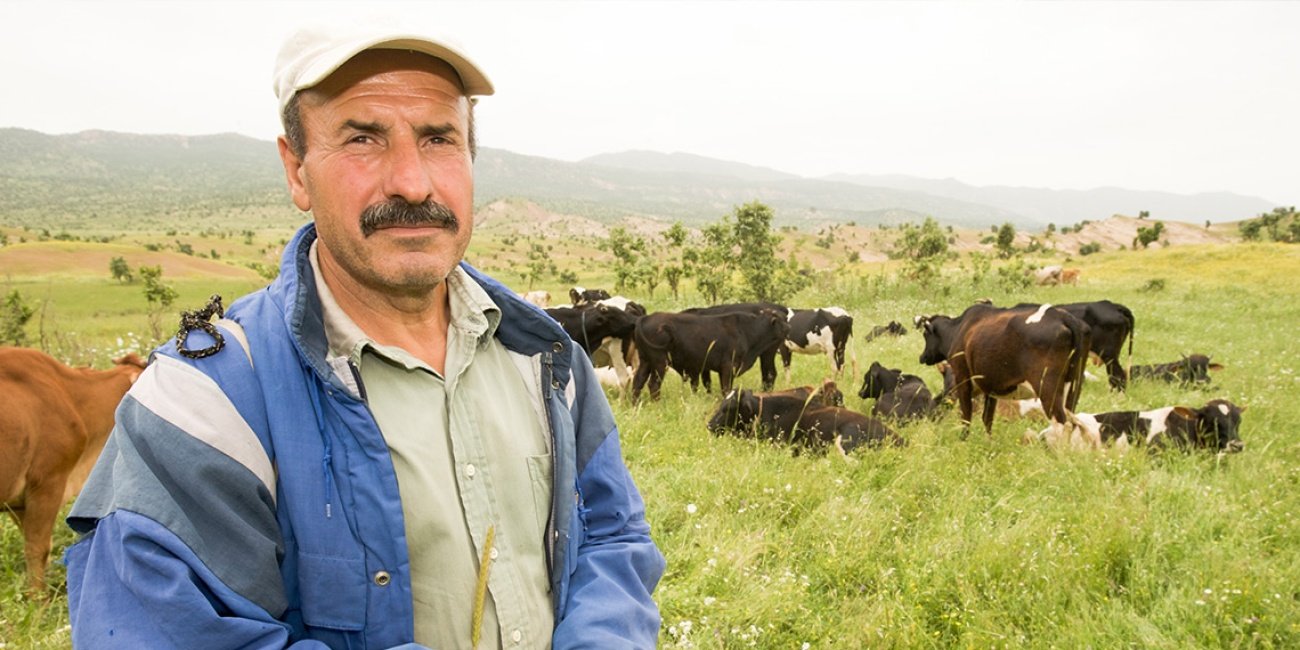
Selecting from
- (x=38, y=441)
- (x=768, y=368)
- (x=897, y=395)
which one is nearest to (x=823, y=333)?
(x=768, y=368)

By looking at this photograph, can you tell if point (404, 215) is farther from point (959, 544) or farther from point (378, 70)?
point (959, 544)

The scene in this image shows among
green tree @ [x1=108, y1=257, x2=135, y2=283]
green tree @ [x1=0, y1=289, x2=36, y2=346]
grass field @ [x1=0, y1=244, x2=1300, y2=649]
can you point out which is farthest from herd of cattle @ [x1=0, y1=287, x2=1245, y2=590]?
green tree @ [x1=108, y1=257, x2=135, y2=283]

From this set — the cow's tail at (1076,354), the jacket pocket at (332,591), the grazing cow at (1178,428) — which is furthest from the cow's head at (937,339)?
the jacket pocket at (332,591)

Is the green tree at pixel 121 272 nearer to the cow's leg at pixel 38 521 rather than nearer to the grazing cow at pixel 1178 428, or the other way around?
the cow's leg at pixel 38 521

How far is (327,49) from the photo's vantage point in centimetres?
159

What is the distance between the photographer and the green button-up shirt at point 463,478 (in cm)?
159

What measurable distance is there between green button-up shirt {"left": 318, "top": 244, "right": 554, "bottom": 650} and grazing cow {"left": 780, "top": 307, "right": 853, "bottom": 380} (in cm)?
1225

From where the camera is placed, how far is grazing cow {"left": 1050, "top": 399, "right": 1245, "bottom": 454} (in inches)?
283

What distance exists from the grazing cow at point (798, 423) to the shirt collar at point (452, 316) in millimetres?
5628

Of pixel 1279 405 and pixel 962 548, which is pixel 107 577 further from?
pixel 1279 405

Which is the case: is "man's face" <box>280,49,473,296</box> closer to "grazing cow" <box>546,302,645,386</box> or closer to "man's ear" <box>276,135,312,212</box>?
"man's ear" <box>276,135,312,212</box>

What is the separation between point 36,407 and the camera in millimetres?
4324

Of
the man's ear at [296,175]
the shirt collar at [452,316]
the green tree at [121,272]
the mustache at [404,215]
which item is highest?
the man's ear at [296,175]

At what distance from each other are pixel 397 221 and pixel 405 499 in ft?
2.24
